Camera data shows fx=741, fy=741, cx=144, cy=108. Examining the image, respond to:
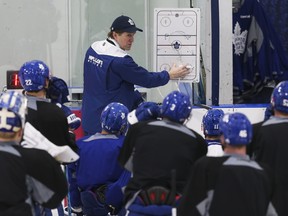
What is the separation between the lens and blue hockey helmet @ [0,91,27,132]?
Answer: 3830mm

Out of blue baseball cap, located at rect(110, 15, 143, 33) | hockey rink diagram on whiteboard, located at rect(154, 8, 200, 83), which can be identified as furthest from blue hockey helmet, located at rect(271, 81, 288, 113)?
hockey rink diagram on whiteboard, located at rect(154, 8, 200, 83)

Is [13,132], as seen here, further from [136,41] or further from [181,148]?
[136,41]

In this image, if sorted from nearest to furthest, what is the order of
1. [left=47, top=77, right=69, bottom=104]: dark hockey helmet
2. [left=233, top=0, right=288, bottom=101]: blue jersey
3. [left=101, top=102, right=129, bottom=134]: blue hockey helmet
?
[left=101, top=102, right=129, bottom=134]: blue hockey helmet
[left=47, top=77, right=69, bottom=104]: dark hockey helmet
[left=233, top=0, right=288, bottom=101]: blue jersey

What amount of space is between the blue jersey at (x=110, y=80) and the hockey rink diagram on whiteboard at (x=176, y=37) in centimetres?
50

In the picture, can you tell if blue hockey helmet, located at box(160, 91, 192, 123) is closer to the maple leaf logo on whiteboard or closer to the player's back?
the player's back

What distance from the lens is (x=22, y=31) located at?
9.46m

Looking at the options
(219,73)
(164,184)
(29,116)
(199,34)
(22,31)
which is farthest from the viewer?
(22,31)

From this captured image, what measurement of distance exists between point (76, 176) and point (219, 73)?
109 inches

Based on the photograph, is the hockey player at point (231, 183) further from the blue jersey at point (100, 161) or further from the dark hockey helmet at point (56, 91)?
the dark hockey helmet at point (56, 91)

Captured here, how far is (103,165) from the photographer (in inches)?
210

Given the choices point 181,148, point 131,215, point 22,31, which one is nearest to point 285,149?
point 181,148

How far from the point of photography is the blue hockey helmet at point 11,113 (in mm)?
3830

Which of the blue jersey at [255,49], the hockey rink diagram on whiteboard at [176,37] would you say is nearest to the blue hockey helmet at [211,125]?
the hockey rink diagram on whiteboard at [176,37]

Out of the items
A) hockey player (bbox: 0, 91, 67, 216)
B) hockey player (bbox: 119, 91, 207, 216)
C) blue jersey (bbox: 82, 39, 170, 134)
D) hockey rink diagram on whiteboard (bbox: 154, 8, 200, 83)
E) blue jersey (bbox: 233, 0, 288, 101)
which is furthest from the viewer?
blue jersey (bbox: 233, 0, 288, 101)
